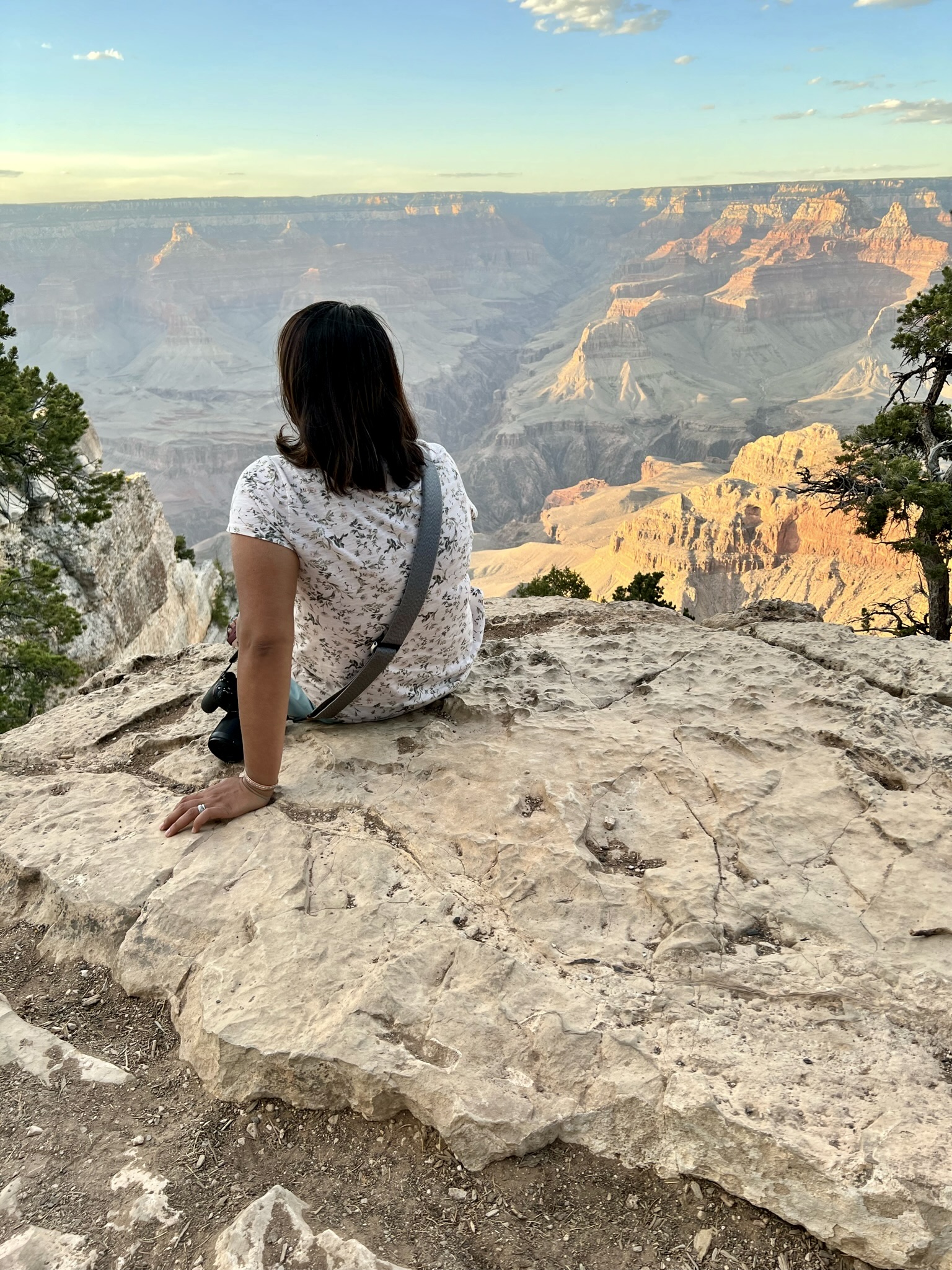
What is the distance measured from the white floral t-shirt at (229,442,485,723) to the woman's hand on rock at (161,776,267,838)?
61 cm

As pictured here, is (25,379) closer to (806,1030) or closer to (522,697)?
(522,697)

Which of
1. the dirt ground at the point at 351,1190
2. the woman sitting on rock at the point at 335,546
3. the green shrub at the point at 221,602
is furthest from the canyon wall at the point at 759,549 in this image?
the dirt ground at the point at 351,1190

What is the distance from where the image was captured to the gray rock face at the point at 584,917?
2068mm

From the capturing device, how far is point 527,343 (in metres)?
200

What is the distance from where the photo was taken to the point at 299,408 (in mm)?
2838

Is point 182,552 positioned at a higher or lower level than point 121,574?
lower

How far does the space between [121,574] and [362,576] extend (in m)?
17.4

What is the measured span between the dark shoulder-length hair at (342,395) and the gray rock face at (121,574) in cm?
1211

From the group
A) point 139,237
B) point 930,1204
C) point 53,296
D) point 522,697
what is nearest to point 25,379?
point 522,697

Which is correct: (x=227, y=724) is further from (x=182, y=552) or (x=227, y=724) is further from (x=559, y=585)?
(x=182, y=552)

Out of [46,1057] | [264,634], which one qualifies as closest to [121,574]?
[264,634]

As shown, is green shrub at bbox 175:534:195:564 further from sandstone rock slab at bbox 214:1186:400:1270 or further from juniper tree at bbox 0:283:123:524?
sandstone rock slab at bbox 214:1186:400:1270

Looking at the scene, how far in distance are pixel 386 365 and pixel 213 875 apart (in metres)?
1.82

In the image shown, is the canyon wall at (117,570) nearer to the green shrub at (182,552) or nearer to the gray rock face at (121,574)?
the gray rock face at (121,574)
